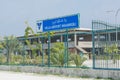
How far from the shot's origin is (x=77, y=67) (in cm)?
2239

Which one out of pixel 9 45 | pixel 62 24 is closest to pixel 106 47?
pixel 62 24

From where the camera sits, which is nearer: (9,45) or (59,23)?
(59,23)

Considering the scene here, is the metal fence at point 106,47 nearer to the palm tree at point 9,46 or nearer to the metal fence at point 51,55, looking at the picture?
the metal fence at point 51,55

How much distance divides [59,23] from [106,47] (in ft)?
17.1

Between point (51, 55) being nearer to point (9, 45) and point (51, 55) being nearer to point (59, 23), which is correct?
point (59, 23)

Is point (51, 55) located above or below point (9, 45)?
below

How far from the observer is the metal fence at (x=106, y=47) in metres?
19.8

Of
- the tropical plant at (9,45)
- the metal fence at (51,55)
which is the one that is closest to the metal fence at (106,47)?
the metal fence at (51,55)

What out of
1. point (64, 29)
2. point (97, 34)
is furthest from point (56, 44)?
point (97, 34)

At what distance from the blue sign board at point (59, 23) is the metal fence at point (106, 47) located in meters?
2.99

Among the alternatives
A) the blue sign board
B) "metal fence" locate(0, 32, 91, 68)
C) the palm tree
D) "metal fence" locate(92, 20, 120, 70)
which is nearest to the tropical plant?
the palm tree

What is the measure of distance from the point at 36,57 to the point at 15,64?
8.07 feet

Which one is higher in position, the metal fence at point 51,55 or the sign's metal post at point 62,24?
the sign's metal post at point 62,24

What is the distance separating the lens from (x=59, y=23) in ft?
81.1
